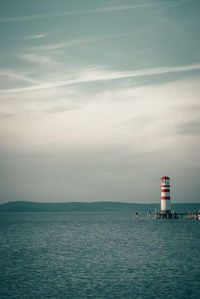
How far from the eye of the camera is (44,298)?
21.1 metres

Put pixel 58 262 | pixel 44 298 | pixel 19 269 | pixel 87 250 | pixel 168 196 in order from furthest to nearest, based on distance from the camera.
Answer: pixel 168 196 → pixel 87 250 → pixel 58 262 → pixel 19 269 → pixel 44 298

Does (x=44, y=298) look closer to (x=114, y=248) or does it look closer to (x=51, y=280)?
(x=51, y=280)

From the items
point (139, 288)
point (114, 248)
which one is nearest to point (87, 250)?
point (114, 248)

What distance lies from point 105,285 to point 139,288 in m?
2.16

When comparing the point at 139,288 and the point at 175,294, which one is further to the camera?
the point at 139,288

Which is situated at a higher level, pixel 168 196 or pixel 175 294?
pixel 168 196

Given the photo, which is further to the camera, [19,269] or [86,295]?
[19,269]

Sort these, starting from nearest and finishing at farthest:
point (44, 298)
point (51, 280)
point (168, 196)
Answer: point (44, 298), point (51, 280), point (168, 196)

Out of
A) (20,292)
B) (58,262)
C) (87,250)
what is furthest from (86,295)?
(87,250)

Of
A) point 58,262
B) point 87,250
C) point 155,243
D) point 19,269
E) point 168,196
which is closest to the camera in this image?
point 19,269

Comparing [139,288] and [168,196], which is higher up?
[168,196]

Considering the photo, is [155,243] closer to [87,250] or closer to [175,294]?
[87,250]

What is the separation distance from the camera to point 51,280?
25.7 m

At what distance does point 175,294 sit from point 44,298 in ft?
23.5
